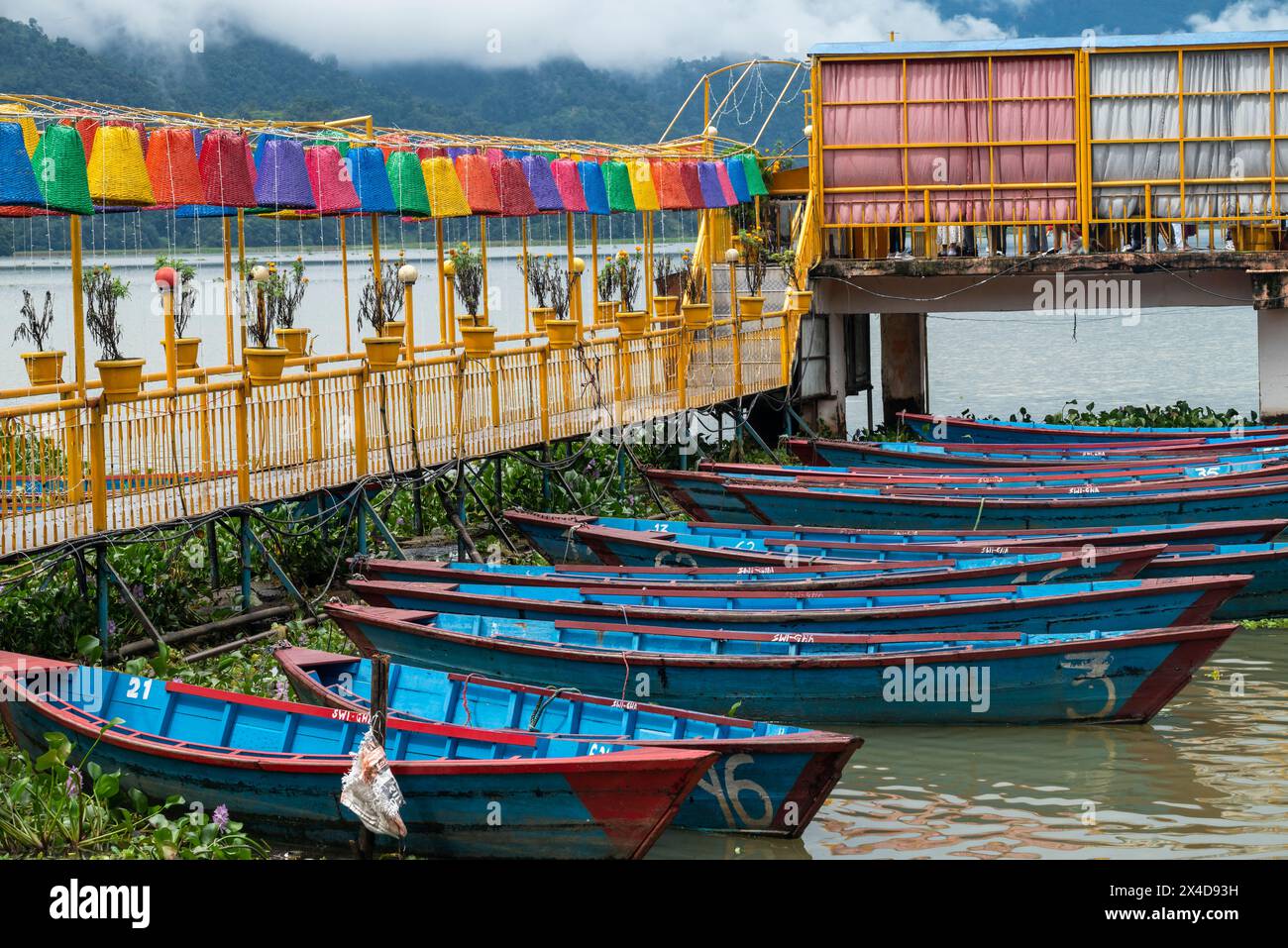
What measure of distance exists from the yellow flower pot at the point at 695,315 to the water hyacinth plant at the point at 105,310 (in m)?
9.42

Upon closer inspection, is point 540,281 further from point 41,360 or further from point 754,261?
point 41,360

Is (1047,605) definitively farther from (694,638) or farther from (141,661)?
(141,661)

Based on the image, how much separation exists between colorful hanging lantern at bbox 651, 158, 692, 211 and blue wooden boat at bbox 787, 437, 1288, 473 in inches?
144

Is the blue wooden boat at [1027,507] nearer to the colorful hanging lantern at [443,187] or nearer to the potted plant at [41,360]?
the colorful hanging lantern at [443,187]

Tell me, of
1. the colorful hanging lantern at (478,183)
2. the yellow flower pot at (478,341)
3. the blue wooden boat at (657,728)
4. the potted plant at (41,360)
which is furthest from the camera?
the colorful hanging lantern at (478,183)

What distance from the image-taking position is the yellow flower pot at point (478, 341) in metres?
18.4

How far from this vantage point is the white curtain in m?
25.1

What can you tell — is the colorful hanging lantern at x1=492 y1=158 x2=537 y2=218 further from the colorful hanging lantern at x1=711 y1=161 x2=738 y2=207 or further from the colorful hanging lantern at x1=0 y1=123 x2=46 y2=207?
the colorful hanging lantern at x1=0 y1=123 x2=46 y2=207

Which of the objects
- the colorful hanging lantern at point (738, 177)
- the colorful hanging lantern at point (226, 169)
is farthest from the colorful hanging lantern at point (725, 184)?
the colorful hanging lantern at point (226, 169)

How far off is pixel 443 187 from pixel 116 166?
16.4ft

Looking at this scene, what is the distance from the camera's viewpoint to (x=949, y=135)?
2592 centimetres

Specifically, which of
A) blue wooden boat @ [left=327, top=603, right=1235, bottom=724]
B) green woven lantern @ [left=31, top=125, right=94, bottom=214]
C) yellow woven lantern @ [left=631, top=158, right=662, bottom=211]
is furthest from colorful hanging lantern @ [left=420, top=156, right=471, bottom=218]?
blue wooden boat @ [left=327, top=603, right=1235, bottom=724]

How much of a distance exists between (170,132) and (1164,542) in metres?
10.1

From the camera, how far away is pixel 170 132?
1449 cm
